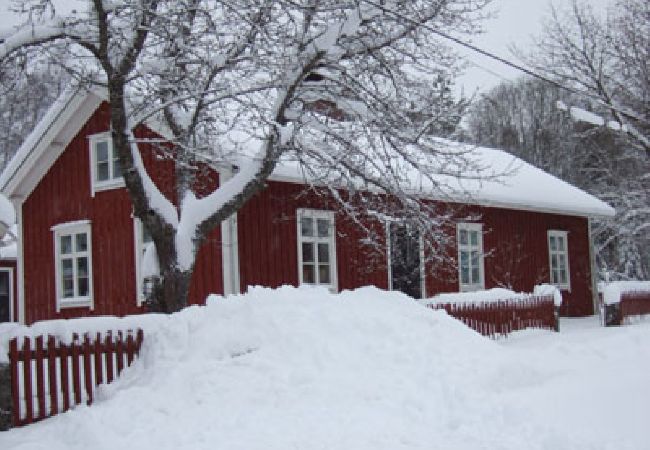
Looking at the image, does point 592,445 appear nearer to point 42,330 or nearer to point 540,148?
point 42,330

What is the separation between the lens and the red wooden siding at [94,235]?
52.0ft

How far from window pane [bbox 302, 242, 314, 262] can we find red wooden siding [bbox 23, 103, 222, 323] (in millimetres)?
2120

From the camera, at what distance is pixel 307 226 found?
54.5 feet

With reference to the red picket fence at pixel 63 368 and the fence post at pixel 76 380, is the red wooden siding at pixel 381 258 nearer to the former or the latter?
the red picket fence at pixel 63 368

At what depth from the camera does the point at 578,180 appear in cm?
4388

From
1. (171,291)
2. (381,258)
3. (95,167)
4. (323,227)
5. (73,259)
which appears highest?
(95,167)

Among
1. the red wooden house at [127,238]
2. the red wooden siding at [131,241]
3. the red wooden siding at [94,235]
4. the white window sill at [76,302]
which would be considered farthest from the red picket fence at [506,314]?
the white window sill at [76,302]

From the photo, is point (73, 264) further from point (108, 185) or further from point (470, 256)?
point (470, 256)

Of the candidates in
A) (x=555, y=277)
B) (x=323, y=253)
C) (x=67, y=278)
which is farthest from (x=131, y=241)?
(x=555, y=277)

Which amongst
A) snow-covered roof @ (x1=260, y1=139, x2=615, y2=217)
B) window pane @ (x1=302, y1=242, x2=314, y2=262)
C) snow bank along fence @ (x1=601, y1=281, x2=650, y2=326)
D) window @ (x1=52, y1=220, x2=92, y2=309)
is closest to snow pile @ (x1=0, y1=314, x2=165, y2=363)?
window pane @ (x1=302, y1=242, x2=314, y2=262)

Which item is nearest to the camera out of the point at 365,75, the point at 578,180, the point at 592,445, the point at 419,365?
the point at 592,445

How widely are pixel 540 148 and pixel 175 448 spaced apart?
148 feet

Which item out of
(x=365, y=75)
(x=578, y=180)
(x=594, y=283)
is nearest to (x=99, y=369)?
(x=365, y=75)

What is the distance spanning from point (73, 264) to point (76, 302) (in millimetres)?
921
